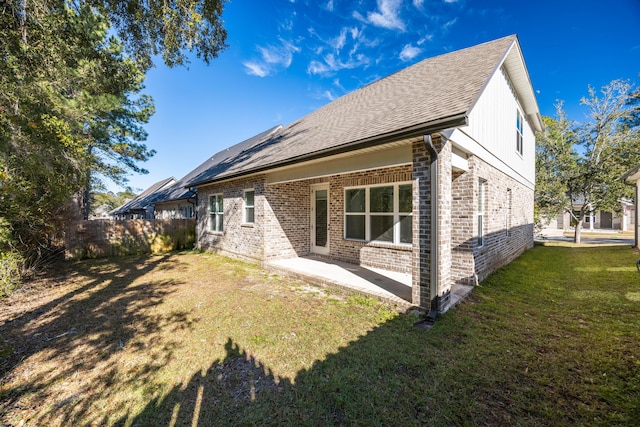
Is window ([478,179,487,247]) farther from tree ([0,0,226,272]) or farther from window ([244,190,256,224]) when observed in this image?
tree ([0,0,226,272])

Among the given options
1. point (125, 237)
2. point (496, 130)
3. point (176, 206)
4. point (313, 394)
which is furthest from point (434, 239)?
point (176, 206)

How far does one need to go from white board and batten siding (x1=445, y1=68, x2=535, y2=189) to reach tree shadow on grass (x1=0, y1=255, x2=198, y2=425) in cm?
576

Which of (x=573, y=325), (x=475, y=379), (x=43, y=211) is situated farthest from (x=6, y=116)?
(x=573, y=325)

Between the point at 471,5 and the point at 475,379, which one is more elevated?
the point at 471,5

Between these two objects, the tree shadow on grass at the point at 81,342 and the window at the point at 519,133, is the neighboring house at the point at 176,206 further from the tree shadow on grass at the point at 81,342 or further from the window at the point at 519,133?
the window at the point at 519,133

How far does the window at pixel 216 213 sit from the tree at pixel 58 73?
464 cm

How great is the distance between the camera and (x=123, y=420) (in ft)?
7.36

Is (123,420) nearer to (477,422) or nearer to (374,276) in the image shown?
(477,422)

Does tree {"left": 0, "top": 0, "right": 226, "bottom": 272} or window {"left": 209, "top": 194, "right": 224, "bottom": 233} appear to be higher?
tree {"left": 0, "top": 0, "right": 226, "bottom": 272}

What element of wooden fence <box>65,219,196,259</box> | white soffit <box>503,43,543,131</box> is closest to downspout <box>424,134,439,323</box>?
white soffit <box>503,43,543,131</box>

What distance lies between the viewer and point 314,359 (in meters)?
3.12

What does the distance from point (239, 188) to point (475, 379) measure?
8585 millimetres

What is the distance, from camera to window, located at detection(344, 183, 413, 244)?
671 centimetres

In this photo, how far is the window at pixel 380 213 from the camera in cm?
671
